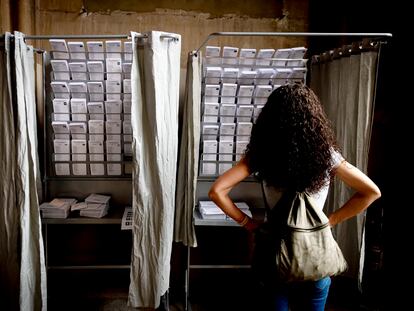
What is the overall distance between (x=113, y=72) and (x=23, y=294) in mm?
1588

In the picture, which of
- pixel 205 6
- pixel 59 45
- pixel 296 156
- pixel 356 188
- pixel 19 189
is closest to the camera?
pixel 296 156

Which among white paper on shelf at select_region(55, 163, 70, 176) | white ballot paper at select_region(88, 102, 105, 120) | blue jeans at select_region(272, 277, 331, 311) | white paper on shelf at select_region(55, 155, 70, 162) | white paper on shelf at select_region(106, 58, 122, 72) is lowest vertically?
blue jeans at select_region(272, 277, 331, 311)

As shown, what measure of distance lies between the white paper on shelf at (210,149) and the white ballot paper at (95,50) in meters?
1.00

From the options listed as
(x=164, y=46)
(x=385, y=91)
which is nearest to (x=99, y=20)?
(x=164, y=46)

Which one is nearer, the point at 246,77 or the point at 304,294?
the point at 304,294

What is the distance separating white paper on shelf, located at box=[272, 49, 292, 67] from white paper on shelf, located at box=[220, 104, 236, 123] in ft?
1.48

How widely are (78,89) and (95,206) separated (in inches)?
34.8

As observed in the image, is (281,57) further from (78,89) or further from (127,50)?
(78,89)

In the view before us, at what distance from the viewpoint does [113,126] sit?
2.64m

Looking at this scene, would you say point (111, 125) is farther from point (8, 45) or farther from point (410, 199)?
point (410, 199)

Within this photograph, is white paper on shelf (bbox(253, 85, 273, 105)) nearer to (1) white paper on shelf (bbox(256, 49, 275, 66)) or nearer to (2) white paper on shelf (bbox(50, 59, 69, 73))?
(1) white paper on shelf (bbox(256, 49, 275, 66))

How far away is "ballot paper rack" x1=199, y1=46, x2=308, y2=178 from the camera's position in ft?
8.55

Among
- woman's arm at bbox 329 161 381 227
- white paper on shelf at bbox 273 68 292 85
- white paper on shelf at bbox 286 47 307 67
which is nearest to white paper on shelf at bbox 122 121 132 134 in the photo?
white paper on shelf at bbox 273 68 292 85

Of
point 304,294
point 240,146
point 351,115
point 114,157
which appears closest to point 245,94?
point 240,146
